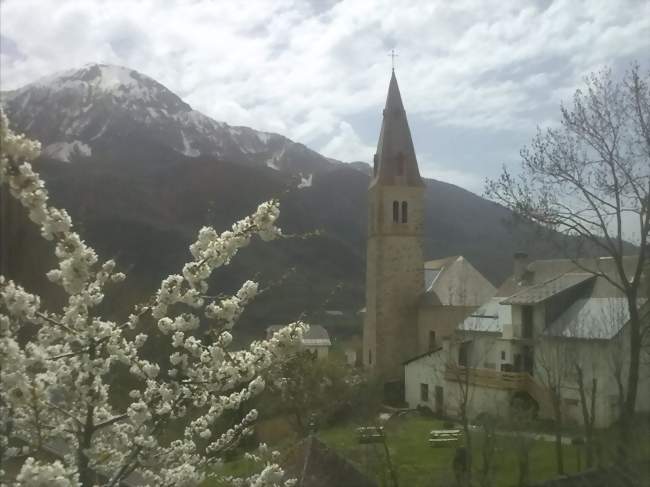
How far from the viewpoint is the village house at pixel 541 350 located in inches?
755

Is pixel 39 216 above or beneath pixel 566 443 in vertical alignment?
above

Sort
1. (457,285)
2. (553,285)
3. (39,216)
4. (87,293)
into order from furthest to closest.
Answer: (457,285)
(553,285)
(87,293)
(39,216)

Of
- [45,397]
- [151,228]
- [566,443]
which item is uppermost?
[151,228]

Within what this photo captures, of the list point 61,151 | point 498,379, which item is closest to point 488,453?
point 498,379

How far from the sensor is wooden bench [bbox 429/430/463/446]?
1958 cm

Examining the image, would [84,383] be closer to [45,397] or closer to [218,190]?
[45,397]

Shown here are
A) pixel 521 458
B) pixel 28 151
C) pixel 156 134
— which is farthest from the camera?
pixel 156 134

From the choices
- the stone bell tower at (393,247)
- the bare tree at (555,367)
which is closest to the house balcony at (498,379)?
the bare tree at (555,367)

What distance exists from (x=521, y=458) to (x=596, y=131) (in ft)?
24.2

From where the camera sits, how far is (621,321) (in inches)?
751

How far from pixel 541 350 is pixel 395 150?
699 inches

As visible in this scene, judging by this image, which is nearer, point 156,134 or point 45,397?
point 45,397

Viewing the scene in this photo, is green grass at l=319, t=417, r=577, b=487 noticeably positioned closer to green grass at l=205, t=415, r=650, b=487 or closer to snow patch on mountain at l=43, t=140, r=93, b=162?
green grass at l=205, t=415, r=650, b=487

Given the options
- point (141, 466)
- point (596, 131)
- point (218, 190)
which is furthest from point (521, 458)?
point (218, 190)
